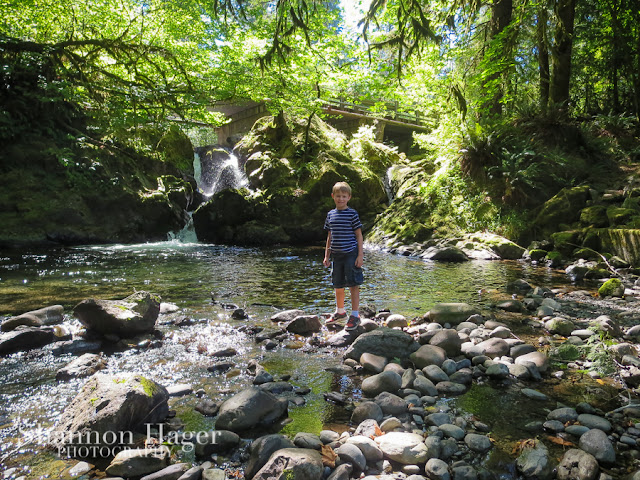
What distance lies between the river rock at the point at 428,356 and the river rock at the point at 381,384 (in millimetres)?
588

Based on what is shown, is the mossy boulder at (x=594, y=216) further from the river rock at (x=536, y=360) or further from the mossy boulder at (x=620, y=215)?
the river rock at (x=536, y=360)

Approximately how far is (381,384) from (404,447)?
89 cm

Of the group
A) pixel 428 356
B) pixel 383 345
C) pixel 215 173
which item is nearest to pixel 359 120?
pixel 215 173

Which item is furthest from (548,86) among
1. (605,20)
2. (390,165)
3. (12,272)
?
(12,272)

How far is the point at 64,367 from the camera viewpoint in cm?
370

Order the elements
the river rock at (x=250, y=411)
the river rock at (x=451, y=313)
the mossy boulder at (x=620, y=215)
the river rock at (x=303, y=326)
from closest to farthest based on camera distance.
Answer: the river rock at (x=250, y=411) < the river rock at (x=303, y=326) < the river rock at (x=451, y=313) < the mossy boulder at (x=620, y=215)

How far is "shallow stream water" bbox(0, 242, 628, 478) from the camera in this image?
293cm

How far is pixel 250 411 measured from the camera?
2.79 metres

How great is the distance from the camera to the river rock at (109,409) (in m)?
2.53

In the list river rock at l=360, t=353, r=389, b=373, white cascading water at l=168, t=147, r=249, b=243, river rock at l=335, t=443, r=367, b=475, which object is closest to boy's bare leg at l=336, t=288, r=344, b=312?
river rock at l=360, t=353, r=389, b=373

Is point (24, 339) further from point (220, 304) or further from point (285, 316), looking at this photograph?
point (285, 316)

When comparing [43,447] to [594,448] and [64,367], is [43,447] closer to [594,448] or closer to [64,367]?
[64,367]

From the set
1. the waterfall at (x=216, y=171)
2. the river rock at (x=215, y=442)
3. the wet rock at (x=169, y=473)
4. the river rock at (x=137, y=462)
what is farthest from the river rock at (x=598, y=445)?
the waterfall at (x=216, y=171)

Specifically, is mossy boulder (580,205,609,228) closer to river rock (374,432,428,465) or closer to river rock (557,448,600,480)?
river rock (557,448,600,480)
